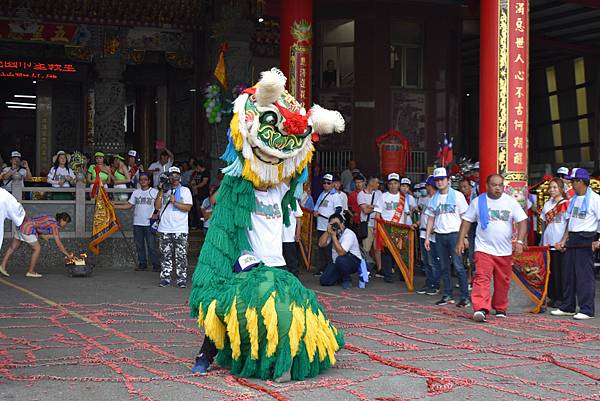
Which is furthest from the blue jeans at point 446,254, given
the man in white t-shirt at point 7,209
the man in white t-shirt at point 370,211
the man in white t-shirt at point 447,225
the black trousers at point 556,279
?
the man in white t-shirt at point 7,209

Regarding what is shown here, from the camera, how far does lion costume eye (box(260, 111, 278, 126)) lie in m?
7.05

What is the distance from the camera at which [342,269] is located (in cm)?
1340

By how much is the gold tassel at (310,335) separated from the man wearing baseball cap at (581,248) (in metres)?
4.89

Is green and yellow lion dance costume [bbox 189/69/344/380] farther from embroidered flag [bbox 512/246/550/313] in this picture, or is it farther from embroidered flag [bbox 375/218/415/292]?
embroidered flag [bbox 375/218/415/292]

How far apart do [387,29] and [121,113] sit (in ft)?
21.6

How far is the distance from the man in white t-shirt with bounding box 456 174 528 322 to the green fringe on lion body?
341 cm

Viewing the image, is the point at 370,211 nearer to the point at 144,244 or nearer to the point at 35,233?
the point at 144,244

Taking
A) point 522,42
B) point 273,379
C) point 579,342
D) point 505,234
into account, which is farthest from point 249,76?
point 273,379

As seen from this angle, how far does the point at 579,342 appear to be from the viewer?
881 cm

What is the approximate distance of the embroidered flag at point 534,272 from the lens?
11070 millimetres

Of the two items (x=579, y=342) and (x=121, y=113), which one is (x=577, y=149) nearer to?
(x=121, y=113)

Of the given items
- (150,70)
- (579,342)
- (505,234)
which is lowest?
(579,342)

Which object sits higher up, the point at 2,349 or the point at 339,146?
the point at 339,146

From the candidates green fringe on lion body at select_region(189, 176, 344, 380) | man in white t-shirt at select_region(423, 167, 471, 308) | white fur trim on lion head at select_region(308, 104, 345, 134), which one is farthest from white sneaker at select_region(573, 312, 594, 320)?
white fur trim on lion head at select_region(308, 104, 345, 134)
